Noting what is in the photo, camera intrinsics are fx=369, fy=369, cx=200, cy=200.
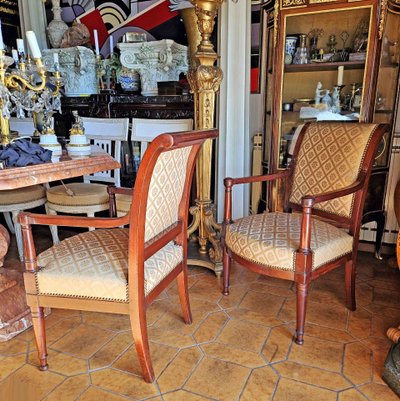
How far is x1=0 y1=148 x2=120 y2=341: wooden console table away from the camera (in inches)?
56.3

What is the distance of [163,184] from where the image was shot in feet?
4.50

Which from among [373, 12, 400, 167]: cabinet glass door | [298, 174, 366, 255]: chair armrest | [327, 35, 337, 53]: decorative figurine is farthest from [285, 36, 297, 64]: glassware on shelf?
[298, 174, 366, 255]: chair armrest

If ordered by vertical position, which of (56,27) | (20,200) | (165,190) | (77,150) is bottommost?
(20,200)

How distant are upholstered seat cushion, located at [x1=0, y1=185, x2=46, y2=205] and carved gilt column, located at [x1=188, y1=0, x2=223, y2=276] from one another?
1.15 meters

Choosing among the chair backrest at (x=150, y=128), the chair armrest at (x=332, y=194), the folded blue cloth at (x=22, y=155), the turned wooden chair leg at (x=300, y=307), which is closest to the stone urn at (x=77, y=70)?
the chair backrest at (x=150, y=128)

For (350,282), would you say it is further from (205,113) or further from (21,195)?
(21,195)

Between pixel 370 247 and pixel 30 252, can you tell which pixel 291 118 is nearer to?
pixel 370 247

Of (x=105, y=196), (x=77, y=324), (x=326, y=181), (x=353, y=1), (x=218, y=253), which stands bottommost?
(x=77, y=324)

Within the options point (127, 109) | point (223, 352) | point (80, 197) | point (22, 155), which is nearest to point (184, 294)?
point (223, 352)

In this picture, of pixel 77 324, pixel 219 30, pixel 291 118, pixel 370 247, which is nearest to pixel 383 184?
pixel 370 247

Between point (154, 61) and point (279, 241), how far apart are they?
1.89m

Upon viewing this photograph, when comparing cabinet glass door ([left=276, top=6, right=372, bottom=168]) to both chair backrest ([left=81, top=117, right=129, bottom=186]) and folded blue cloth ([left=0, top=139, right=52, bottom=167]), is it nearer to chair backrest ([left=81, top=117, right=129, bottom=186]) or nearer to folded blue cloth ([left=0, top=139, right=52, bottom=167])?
chair backrest ([left=81, top=117, right=129, bottom=186])

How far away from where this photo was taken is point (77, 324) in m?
→ 1.88

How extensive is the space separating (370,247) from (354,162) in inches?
46.6
